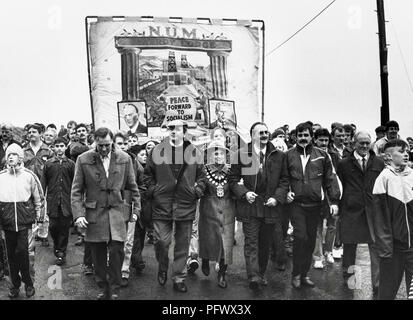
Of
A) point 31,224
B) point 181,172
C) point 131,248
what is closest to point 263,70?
point 181,172

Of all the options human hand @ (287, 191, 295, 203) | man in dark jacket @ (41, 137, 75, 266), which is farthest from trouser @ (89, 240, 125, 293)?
human hand @ (287, 191, 295, 203)

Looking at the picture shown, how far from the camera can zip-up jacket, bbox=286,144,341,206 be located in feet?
17.4

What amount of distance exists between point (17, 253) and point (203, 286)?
2278 millimetres

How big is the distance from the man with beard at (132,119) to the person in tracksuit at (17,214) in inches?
108

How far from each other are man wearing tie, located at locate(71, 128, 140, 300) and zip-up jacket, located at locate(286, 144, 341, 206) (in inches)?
84.2

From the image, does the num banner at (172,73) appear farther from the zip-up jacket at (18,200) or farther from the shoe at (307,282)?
the shoe at (307,282)

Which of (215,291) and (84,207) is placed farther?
(215,291)

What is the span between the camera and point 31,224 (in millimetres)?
5141

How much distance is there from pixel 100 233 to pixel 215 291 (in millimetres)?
1602

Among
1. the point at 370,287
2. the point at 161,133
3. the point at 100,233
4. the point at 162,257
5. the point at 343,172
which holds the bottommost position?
the point at 370,287

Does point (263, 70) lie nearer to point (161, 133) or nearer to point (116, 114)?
point (161, 133)

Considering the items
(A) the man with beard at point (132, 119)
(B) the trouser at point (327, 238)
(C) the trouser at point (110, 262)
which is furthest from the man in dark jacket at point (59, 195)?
(B) the trouser at point (327, 238)

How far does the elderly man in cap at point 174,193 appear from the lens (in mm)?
5242

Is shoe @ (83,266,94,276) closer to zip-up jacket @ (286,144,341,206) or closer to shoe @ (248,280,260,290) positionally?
shoe @ (248,280,260,290)
